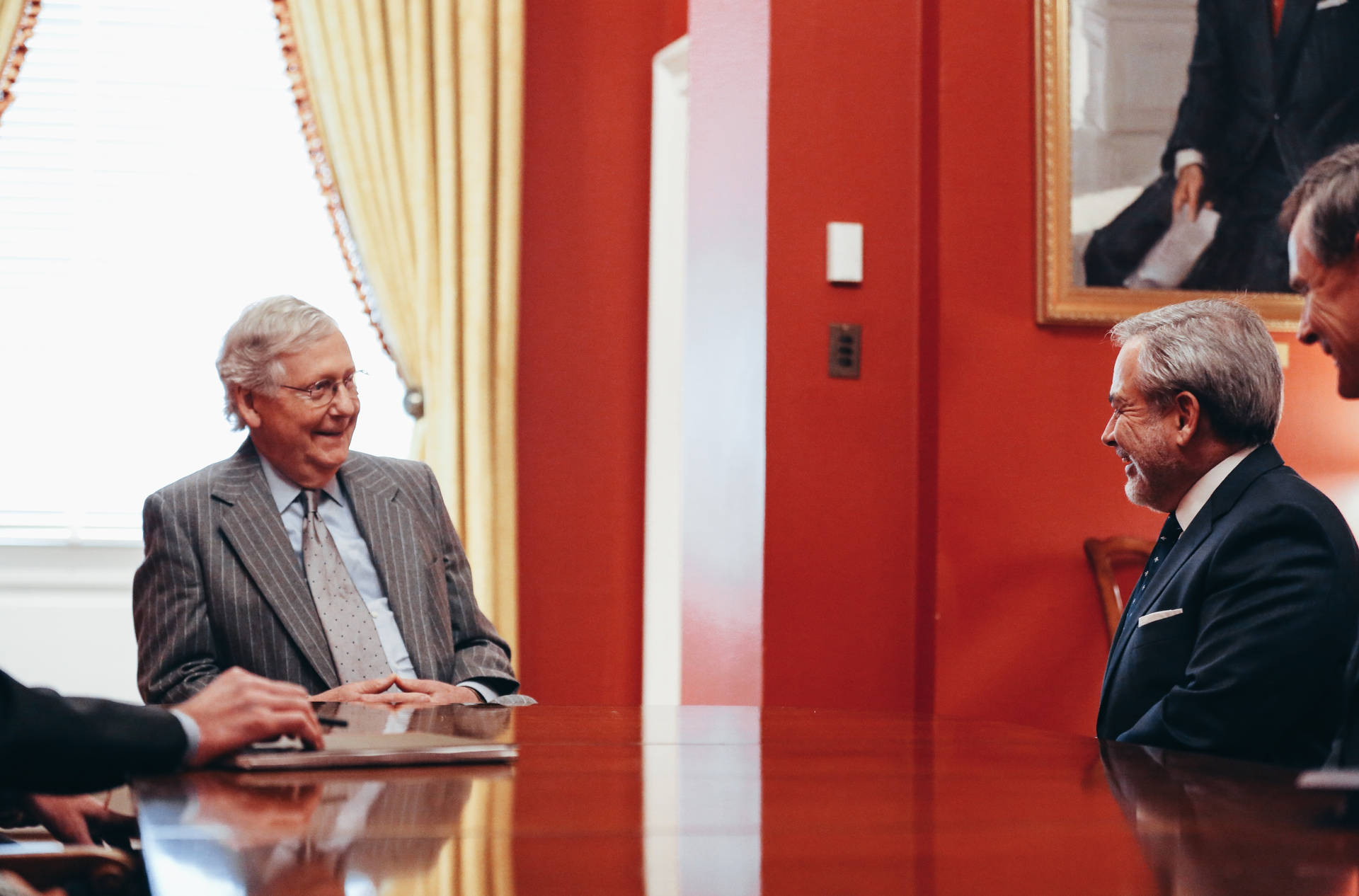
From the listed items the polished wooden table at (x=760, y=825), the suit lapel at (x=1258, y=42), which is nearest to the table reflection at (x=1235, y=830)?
the polished wooden table at (x=760, y=825)

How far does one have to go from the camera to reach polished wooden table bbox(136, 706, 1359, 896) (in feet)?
2.84

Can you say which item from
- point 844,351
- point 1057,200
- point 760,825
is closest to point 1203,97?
point 1057,200

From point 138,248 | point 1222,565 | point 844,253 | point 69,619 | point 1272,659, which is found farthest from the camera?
point 138,248

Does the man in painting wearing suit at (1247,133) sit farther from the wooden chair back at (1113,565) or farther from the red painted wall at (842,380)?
the wooden chair back at (1113,565)

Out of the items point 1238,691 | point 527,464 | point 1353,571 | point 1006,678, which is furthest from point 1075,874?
point 527,464

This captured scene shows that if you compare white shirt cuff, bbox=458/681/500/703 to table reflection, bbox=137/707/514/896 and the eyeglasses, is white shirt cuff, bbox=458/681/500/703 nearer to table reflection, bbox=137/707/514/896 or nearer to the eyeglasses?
the eyeglasses

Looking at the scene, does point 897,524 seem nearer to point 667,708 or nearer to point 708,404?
point 708,404

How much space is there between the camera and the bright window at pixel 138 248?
4.20 m

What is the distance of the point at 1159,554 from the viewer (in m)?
2.34

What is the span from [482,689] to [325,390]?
2.34 feet

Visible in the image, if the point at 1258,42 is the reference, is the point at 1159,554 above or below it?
below

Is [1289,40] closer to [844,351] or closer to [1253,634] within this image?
[844,351]

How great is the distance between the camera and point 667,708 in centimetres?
231

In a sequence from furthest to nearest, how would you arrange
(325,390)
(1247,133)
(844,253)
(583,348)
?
1. (583,348)
2. (1247,133)
3. (844,253)
4. (325,390)
